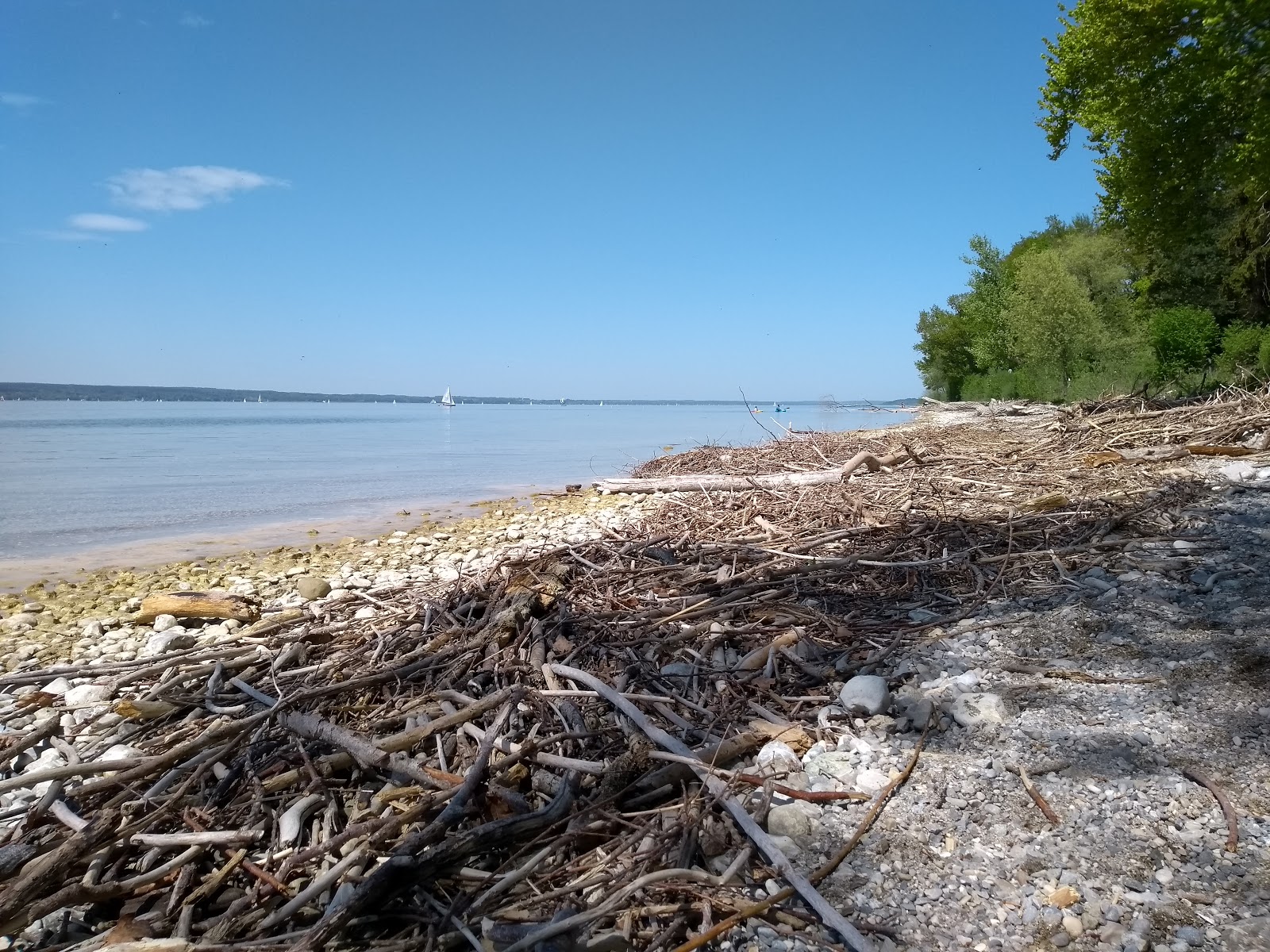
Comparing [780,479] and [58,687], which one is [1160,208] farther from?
[58,687]

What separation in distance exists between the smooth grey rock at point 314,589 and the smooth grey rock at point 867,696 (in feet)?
15.8

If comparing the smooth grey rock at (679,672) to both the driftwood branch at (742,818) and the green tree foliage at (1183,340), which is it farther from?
the green tree foliage at (1183,340)

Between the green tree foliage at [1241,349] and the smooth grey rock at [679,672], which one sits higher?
the green tree foliage at [1241,349]

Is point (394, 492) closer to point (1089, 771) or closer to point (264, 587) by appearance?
point (264, 587)

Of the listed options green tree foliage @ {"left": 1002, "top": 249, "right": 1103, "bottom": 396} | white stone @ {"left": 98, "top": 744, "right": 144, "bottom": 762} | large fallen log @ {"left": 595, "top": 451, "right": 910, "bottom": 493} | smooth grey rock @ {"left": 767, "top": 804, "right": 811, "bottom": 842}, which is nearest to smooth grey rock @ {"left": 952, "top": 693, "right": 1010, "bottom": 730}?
smooth grey rock @ {"left": 767, "top": 804, "right": 811, "bottom": 842}

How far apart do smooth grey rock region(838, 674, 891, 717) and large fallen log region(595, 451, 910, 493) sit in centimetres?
542

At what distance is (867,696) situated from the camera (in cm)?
335

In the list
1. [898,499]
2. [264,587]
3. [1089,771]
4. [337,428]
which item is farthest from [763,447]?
[337,428]

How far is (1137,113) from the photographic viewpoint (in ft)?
48.6

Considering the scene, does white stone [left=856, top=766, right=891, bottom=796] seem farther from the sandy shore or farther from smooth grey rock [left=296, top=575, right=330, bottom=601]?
smooth grey rock [left=296, top=575, right=330, bottom=601]

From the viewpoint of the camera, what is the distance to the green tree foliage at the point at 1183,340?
938 inches

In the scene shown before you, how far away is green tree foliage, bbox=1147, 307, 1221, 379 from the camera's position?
78.2 ft

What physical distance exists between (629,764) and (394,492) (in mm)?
14694

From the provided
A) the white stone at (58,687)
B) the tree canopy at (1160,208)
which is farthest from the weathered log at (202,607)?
the tree canopy at (1160,208)
